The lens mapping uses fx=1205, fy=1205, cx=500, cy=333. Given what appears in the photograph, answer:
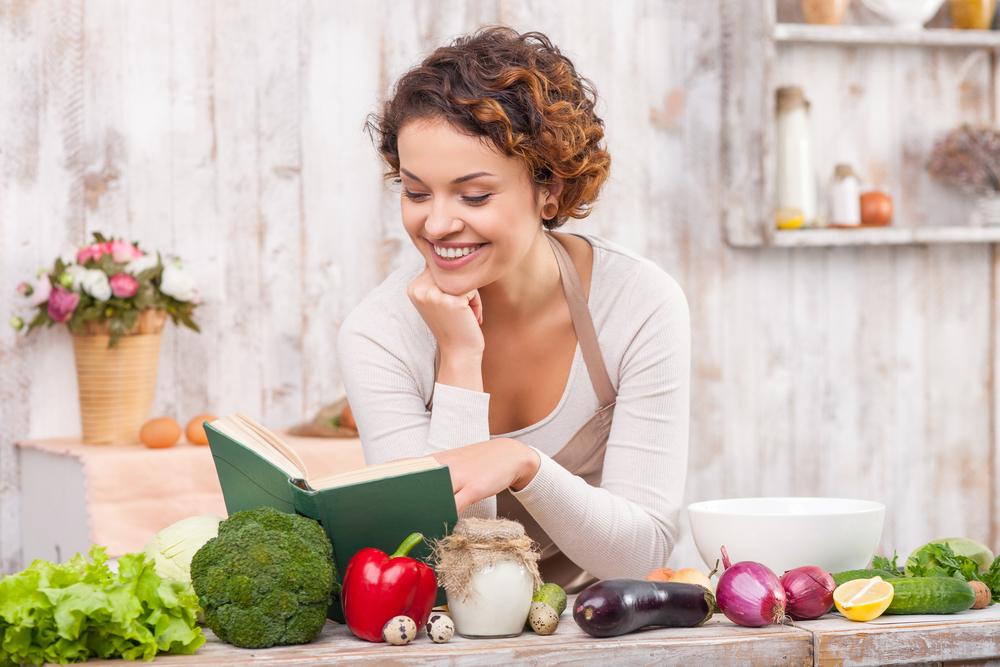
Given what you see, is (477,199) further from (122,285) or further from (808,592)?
(122,285)

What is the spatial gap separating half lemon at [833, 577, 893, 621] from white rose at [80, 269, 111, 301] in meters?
2.12

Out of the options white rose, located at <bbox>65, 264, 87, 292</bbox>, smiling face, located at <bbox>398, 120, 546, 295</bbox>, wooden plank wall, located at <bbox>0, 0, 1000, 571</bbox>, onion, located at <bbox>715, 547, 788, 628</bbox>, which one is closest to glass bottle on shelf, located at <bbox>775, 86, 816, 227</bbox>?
wooden plank wall, located at <bbox>0, 0, 1000, 571</bbox>

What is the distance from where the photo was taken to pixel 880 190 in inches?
146

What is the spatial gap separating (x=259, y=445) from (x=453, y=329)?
46cm

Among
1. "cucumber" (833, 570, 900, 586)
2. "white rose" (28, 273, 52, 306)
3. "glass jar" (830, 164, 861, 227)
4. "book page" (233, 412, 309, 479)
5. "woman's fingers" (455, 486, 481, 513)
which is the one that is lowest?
"cucumber" (833, 570, 900, 586)

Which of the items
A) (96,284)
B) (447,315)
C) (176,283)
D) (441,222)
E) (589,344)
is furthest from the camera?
(176,283)

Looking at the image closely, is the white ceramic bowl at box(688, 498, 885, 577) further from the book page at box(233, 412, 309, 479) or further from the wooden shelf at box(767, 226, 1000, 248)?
the wooden shelf at box(767, 226, 1000, 248)

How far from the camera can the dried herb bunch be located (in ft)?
12.0

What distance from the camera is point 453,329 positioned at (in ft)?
5.44

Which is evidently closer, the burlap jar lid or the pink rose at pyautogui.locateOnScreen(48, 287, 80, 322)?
the burlap jar lid

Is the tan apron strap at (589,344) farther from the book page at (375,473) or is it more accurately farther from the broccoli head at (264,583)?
the broccoli head at (264,583)

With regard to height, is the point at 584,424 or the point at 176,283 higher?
the point at 176,283

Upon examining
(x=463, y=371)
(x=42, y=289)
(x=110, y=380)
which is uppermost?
(x=42, y=289)

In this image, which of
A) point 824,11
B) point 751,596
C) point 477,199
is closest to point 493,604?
point 751,596
